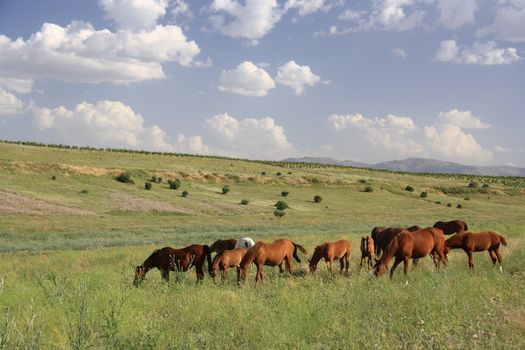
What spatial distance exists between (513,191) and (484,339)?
96444 mm

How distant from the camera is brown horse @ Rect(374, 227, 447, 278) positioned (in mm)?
12414

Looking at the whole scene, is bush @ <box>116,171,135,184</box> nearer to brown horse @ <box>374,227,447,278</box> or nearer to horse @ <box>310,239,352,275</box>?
horse @ <box>310,239,352,275</box>

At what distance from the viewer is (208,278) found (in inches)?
539

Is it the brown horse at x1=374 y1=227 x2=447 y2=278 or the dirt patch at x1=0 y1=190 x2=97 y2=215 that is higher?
the brown horse at x1=374 y1=227 x2=447 y2=278

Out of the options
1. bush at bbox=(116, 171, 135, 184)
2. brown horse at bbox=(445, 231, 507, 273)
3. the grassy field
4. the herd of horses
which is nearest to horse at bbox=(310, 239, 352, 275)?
the herd of horses

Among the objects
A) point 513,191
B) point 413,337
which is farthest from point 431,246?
point 513,191

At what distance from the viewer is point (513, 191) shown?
90562 mm

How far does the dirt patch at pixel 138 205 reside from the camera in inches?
1866

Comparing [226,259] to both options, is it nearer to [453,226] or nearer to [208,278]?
[208,278]

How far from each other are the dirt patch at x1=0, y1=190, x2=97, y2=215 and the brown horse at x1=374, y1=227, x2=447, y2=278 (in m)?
35.5

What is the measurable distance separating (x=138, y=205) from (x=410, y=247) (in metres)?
39.6

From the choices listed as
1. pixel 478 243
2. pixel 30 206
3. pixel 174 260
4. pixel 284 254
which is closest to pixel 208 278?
pixel 174 260

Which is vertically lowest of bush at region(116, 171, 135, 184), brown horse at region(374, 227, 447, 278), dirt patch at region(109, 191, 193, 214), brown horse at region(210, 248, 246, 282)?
dirt patch at region(109, 191, 193, 214)

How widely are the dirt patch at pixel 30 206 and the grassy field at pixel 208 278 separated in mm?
163
